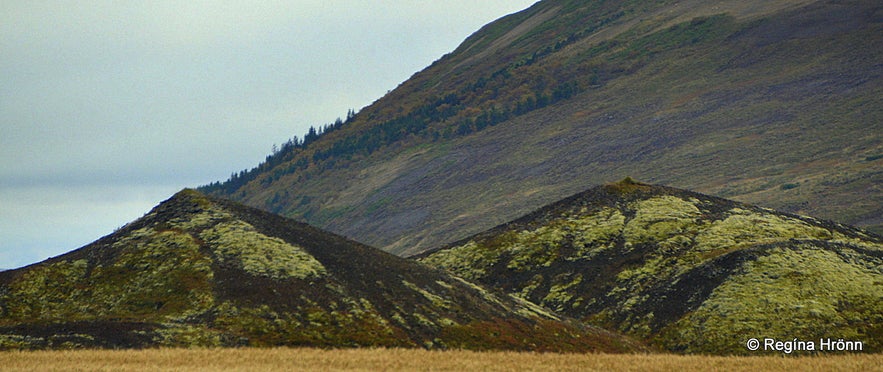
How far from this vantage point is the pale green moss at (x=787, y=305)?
176 feet

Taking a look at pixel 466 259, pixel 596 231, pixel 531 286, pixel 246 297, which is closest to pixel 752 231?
pixel 596 231

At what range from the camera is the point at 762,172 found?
635 ft

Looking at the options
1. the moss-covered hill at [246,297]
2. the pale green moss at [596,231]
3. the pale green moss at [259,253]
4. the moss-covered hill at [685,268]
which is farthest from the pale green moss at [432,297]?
the pale green moss at [596,231]

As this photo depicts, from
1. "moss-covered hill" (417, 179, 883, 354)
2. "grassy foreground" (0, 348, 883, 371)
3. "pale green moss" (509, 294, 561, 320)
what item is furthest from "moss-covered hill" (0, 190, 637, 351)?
"moss-covered hill" (417, 179, 883, 354)

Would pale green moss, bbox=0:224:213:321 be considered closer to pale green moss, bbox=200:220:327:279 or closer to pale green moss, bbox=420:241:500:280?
pale green moss, bbox=200:220:327:279

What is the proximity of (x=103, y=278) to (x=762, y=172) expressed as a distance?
168337 mm

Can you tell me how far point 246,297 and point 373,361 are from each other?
44.2ft

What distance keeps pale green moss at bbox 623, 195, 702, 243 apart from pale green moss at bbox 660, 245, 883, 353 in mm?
12142

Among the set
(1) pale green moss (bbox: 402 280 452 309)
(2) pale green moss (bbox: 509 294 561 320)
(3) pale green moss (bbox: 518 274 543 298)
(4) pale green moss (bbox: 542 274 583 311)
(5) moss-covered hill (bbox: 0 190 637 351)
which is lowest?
(4) pale green moss (bbox: 542 274 583 311)

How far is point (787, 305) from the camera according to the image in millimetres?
56344

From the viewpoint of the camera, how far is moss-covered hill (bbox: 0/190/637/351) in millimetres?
43906

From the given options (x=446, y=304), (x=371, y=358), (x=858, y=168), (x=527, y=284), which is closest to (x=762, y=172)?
(x=858, y=168)

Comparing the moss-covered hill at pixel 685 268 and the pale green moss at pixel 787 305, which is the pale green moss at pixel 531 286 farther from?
the pale green moss at pixel 787 305

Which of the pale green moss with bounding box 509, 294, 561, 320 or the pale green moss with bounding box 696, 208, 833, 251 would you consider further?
the pale green moss with bounding box 696, 208, 833, 251
